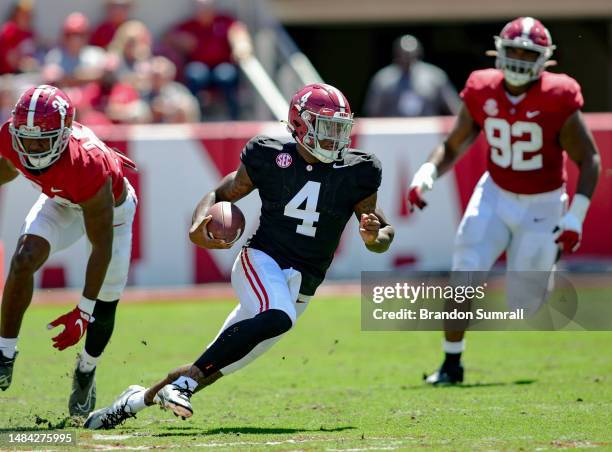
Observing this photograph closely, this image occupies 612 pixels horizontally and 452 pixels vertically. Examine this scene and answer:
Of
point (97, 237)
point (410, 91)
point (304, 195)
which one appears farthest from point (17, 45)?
point (304, 195)

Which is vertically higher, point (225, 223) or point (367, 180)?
point (367, 180)

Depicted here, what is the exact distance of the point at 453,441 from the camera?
5324 mm

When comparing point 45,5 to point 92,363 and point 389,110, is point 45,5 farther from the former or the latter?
point 92,363

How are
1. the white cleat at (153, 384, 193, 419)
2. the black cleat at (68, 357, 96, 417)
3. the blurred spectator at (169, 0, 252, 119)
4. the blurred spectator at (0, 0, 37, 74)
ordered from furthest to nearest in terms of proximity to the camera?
1. the blurred spectator at (169, 0, 252, 119)
2. the blurred spectator at (0, 0, 37, 74)
3. the black cleat at (68, 357, 96, 417)
4. the white cleat at (153, 384, 193, 419)

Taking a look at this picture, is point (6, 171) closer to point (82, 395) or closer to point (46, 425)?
point (82, 395)

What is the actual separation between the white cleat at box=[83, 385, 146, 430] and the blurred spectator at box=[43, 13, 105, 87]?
7147 millimetres

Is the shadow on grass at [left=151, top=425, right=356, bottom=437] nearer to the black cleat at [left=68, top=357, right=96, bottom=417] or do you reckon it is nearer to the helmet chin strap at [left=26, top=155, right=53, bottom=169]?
the black cleat at [left=68, top=357, right=96, bottom=417]

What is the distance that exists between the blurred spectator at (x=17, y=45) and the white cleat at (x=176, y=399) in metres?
8.03

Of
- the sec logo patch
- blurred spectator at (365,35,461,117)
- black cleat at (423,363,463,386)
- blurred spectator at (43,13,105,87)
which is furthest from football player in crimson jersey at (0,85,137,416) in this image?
blurred spectator at (365,35,461,117)

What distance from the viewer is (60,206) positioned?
6348 millimetres

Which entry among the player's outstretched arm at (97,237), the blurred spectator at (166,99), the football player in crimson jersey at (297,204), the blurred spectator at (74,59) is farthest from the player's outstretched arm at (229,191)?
the blurred spectator at (74,59)

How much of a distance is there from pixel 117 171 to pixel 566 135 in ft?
8.77

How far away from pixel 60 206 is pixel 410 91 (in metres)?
7.53

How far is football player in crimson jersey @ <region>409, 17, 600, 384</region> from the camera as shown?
7.21 metres
